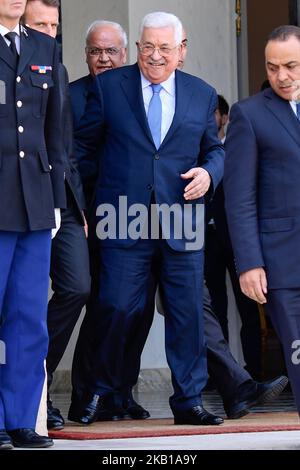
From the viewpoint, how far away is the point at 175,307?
7.80 metres

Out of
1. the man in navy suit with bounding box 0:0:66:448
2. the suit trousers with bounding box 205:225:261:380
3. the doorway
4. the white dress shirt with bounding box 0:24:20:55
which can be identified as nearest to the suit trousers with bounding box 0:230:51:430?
the man in navy suit with bounding box 0:0:66:448

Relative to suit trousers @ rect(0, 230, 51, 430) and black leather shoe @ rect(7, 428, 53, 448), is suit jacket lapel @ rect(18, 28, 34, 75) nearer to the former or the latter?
suit trousers @ rect(0, 230, 51, 430)

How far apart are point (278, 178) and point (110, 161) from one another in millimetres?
1682

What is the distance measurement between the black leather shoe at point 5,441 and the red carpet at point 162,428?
0.89 meters

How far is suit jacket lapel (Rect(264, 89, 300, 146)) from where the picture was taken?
632 cm

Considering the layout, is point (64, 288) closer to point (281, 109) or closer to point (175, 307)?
point (175, 307)

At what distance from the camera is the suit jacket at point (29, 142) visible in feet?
20.6

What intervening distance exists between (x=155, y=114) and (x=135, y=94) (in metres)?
0.14

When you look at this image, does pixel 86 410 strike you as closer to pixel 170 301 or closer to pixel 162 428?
pixel 162 428

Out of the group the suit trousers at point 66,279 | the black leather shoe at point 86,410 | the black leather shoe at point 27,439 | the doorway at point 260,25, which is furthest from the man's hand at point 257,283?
the doorway at point 260,25

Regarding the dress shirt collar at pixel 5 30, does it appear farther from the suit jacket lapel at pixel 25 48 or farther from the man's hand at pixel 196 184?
the man's hand at pixel 196 184
